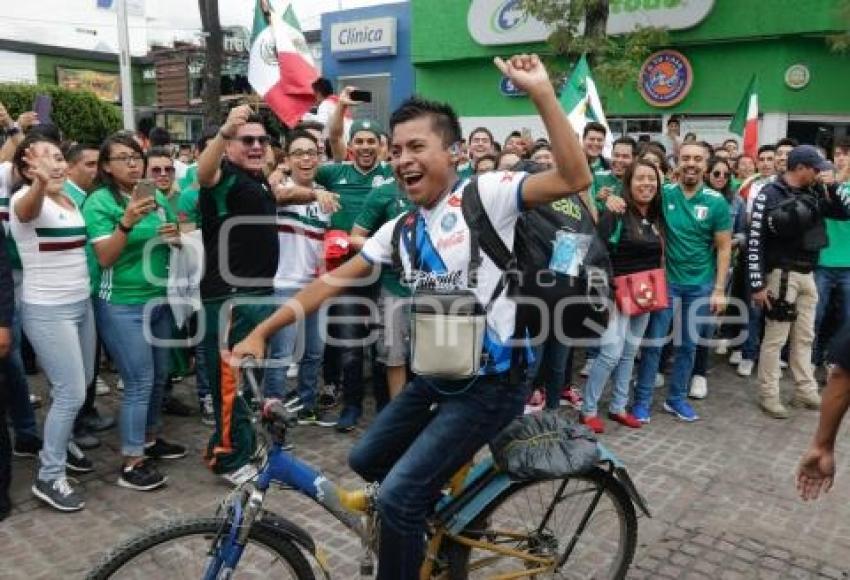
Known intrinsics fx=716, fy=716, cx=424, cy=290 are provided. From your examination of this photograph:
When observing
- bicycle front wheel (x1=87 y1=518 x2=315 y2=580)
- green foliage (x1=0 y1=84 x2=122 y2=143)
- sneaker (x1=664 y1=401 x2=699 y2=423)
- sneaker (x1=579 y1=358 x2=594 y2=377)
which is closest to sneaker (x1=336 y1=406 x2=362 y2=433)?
sneaker (x1=579 y1=358 x2=594 y2=377)

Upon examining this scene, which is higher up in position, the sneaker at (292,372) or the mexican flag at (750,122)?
the mexican flag at (750,122)

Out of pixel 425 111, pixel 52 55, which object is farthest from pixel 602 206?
pixel 52 55

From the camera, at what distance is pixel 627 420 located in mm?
5449

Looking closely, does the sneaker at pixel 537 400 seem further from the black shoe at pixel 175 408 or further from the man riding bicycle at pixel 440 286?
the man riding bicycle at pixel 440 286

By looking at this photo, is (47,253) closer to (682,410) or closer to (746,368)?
(682,410)

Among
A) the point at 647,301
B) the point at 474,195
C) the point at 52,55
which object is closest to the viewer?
the point at 474,195

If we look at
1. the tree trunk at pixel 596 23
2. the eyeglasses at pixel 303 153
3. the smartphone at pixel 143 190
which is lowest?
the smartphone at pixel 143 190

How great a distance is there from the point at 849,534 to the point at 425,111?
3.23 meters

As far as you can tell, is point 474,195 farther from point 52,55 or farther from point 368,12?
point 52,55

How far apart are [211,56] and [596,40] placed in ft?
23.6

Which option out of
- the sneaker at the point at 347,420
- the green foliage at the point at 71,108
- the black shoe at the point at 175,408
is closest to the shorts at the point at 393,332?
the sneaker at the point at 347,420

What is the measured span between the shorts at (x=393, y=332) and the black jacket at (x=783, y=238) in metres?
2.78

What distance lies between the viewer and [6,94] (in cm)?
2436

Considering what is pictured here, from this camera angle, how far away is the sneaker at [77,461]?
441 centimetres
